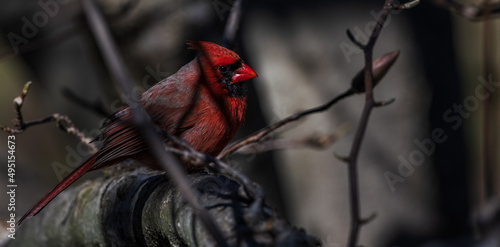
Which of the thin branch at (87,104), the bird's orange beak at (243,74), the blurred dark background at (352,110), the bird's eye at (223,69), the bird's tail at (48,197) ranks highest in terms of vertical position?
the thin branch at (87,104)

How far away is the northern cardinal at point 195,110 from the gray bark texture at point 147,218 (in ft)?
0.52

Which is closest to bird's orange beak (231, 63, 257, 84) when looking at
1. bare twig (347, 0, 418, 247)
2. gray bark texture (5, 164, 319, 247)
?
gray bark texture (5, 164, 319, 247)

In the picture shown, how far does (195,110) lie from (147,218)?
2.68 ft

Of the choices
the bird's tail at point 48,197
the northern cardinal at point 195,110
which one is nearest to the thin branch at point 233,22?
the northern cardinal at point 195,110

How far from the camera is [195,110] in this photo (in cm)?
268

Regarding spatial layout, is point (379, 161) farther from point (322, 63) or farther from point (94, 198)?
point (94, 198)

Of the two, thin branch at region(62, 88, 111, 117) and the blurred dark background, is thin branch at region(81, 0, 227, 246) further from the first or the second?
the blurred dark background

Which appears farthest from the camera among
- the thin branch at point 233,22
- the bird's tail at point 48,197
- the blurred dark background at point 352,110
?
the blurred dark background at point 352,110

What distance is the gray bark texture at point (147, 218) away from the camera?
1309mm

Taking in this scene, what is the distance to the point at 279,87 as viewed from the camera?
14.4 ft

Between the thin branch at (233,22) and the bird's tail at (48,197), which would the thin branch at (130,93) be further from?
the thin branch at (233,22)

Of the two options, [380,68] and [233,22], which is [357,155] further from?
[233,22]

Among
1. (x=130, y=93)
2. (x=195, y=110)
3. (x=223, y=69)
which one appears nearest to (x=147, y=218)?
(x=195, y=110)

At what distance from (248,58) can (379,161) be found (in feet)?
4.09
